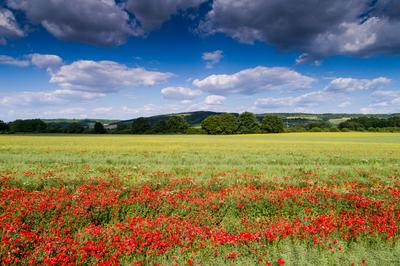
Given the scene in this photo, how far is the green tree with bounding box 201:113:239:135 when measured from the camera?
98.7m

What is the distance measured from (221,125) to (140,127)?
3603 cm

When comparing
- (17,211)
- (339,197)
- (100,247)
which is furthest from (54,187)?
(339,197)

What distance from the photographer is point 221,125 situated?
98562 mm

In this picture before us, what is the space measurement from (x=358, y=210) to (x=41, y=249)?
8022mm

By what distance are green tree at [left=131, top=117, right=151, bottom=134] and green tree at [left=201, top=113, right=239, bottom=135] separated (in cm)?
2610

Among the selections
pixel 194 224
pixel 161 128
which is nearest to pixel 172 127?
pixel 161 128

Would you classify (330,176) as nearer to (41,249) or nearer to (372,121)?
(41,249)

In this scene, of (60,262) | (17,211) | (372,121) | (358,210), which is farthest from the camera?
(372,121)

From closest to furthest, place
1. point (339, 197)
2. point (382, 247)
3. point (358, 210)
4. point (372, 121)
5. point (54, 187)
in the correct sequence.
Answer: point (382, 247) < point (358, 210) < point (339, 197) < point (54, 187) < point (372, 121)

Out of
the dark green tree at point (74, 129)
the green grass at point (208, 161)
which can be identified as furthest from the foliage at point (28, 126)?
the green grass at point (208, 161)

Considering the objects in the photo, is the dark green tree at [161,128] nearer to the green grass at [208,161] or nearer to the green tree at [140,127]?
the green tree at [140,127]

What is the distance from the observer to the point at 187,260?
4574 mm

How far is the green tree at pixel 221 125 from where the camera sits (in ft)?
324

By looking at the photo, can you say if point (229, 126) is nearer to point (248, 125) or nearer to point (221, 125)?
point (221, 125)
